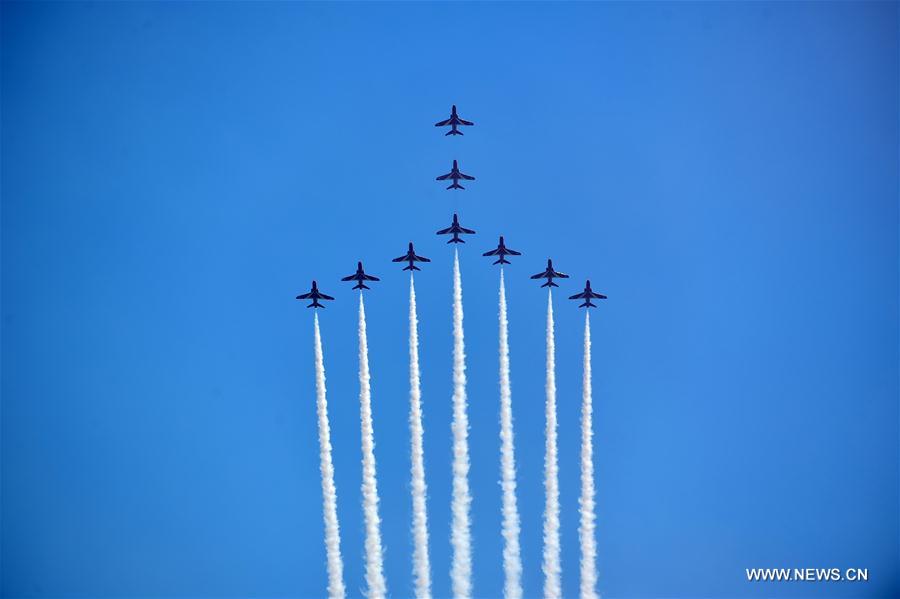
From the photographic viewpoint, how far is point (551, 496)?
51.0 feet

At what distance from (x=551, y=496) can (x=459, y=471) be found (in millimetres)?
2042

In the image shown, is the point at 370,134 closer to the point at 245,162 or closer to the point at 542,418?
the point at 245,162

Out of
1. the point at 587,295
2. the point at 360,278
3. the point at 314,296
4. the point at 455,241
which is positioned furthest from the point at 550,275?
the point at 314,296

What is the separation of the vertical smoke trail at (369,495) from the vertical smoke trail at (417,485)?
78cm

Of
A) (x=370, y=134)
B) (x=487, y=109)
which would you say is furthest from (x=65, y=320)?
(x=487, y=109)

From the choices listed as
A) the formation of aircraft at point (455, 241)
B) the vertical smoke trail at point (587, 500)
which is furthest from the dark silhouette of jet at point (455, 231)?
the vertical smoke trail at point (587, 500)

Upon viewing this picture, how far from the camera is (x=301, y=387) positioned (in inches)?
650

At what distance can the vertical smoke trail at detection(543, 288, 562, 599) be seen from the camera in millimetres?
15523

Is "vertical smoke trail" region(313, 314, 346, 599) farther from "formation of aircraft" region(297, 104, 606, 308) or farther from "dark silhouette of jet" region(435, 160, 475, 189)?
"dark silhouette of jet" region(435, 160, 475, 189)

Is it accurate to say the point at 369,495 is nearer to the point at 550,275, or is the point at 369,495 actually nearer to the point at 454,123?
the point at 550,275

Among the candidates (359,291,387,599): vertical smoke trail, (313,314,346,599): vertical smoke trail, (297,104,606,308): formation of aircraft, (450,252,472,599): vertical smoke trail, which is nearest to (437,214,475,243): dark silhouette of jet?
(297,104,606,308): formation of aircraft

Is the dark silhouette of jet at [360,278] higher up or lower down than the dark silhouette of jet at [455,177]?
lower down

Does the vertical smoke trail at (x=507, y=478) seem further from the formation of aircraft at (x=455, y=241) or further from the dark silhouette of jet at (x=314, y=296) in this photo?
the dark silhouette of jet at (x=314, y=296)

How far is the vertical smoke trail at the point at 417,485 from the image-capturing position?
15336 mm
